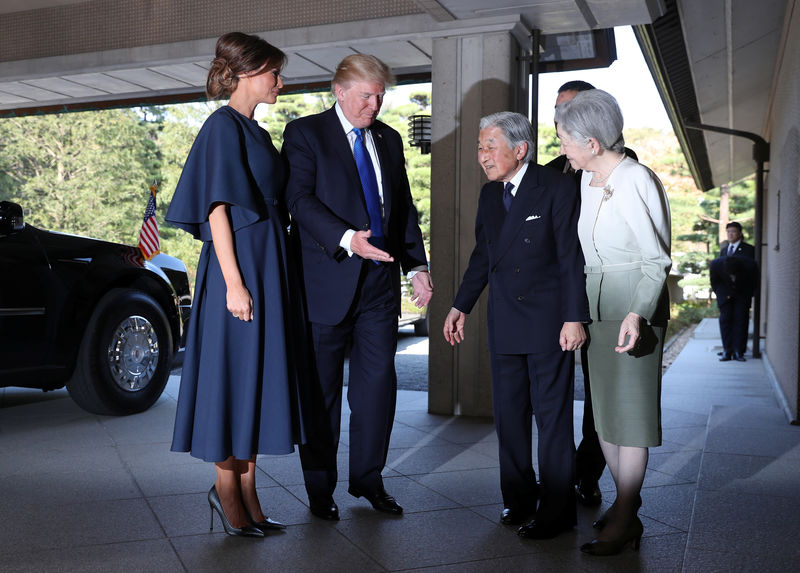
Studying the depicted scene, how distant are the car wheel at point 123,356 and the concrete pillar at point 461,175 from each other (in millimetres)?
1781

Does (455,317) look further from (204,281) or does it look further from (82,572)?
(82,572)

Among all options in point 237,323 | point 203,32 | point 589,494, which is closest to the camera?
point 237,323

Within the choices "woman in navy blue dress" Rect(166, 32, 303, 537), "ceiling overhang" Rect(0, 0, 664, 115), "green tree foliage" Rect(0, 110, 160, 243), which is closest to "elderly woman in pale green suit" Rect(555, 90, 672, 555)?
"woman in navy blue dress" Rect(166, 32, 303, 537)

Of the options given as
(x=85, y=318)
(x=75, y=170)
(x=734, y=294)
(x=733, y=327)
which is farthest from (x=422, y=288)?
(x=75, y=170)

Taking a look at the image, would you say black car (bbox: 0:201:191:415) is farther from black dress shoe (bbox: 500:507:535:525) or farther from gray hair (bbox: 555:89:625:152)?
gray hair (bbox: 555:89:625:152)

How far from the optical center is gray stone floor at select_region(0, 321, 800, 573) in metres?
2.65

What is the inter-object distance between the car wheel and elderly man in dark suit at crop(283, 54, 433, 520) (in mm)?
2278

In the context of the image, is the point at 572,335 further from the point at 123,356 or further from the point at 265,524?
the point at 123,356

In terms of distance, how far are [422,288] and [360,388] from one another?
18.1 inches

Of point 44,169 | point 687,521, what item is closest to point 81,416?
point 687,521

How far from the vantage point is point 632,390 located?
8.79 ft

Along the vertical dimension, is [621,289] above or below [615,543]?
above

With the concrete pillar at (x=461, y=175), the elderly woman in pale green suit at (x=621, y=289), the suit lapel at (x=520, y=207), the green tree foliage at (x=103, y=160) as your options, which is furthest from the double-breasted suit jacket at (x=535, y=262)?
the green tree foliage at (x=103, y=160)

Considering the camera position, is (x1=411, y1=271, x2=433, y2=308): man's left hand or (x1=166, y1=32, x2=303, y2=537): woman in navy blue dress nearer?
(x1=166, y1=32, x2=303, y2=537): woman in navy blue dress
